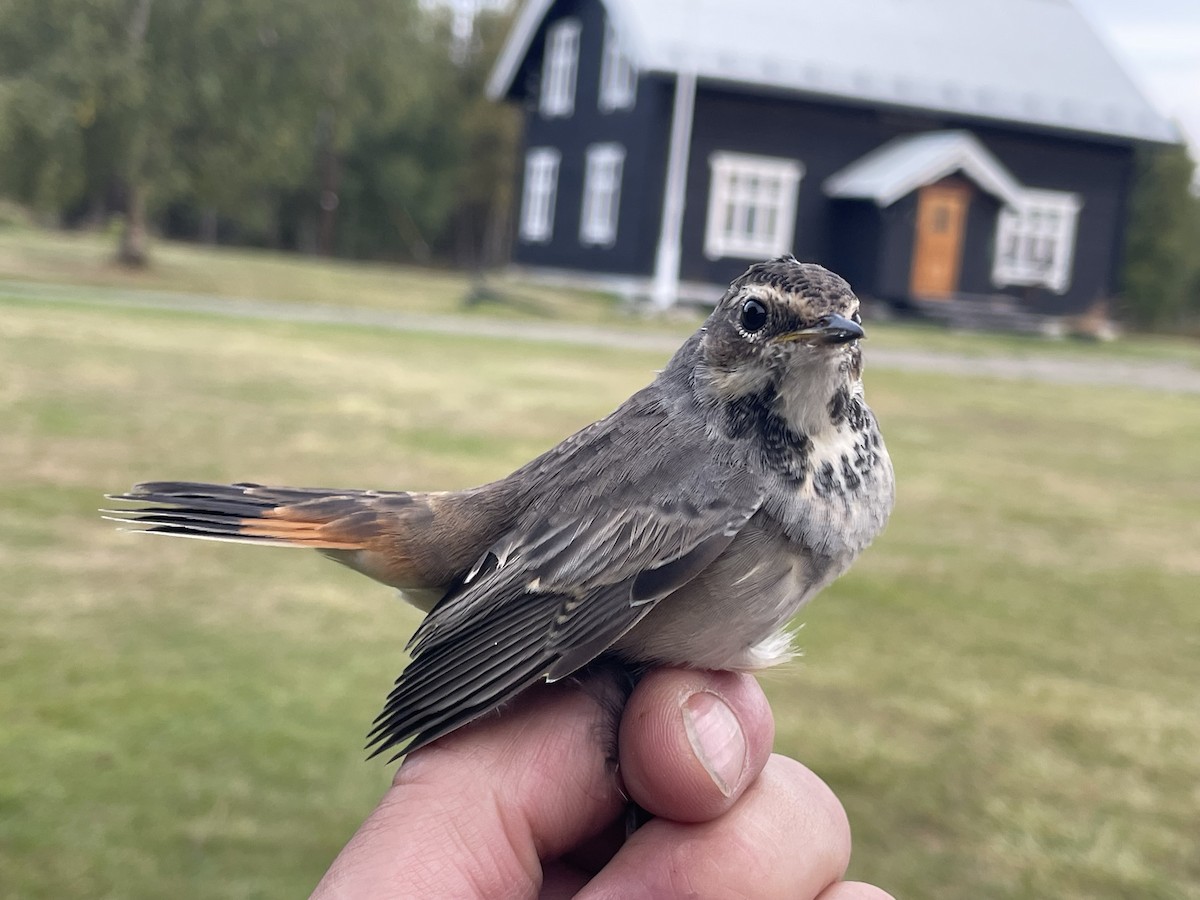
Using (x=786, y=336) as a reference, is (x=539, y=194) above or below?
above

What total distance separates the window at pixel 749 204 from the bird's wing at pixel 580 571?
25508 millimetres

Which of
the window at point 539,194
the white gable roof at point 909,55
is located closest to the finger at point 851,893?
the white gable roof at point 909,55

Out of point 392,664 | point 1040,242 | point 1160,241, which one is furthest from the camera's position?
point 1160,241

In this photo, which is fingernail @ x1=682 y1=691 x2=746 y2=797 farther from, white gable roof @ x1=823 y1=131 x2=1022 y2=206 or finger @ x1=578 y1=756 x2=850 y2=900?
white gable roof @ x1=823 y1=131 x2=1022 y2=206

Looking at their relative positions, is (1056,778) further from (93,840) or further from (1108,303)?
(1108,303)

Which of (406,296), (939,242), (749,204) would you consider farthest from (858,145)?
(406,296)

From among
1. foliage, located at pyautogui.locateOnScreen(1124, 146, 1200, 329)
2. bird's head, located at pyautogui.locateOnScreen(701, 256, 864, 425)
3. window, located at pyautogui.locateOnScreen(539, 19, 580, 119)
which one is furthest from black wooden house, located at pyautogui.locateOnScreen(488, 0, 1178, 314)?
bird's head, located at pyautogui.locateOnScreen(701, 256, 864, 425)


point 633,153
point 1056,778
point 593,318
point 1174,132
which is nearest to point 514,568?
point 1056,778

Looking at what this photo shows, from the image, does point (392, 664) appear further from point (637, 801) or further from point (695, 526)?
point (695, 526)

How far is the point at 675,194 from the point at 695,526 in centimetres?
2547

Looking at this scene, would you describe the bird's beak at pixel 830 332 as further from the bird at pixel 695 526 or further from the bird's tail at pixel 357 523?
the bird's tail at pixel 357 523

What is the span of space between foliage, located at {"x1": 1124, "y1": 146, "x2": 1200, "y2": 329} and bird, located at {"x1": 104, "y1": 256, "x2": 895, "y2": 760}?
154ft

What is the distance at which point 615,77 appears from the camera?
29328 millimetres

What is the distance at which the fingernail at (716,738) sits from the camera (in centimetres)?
253
